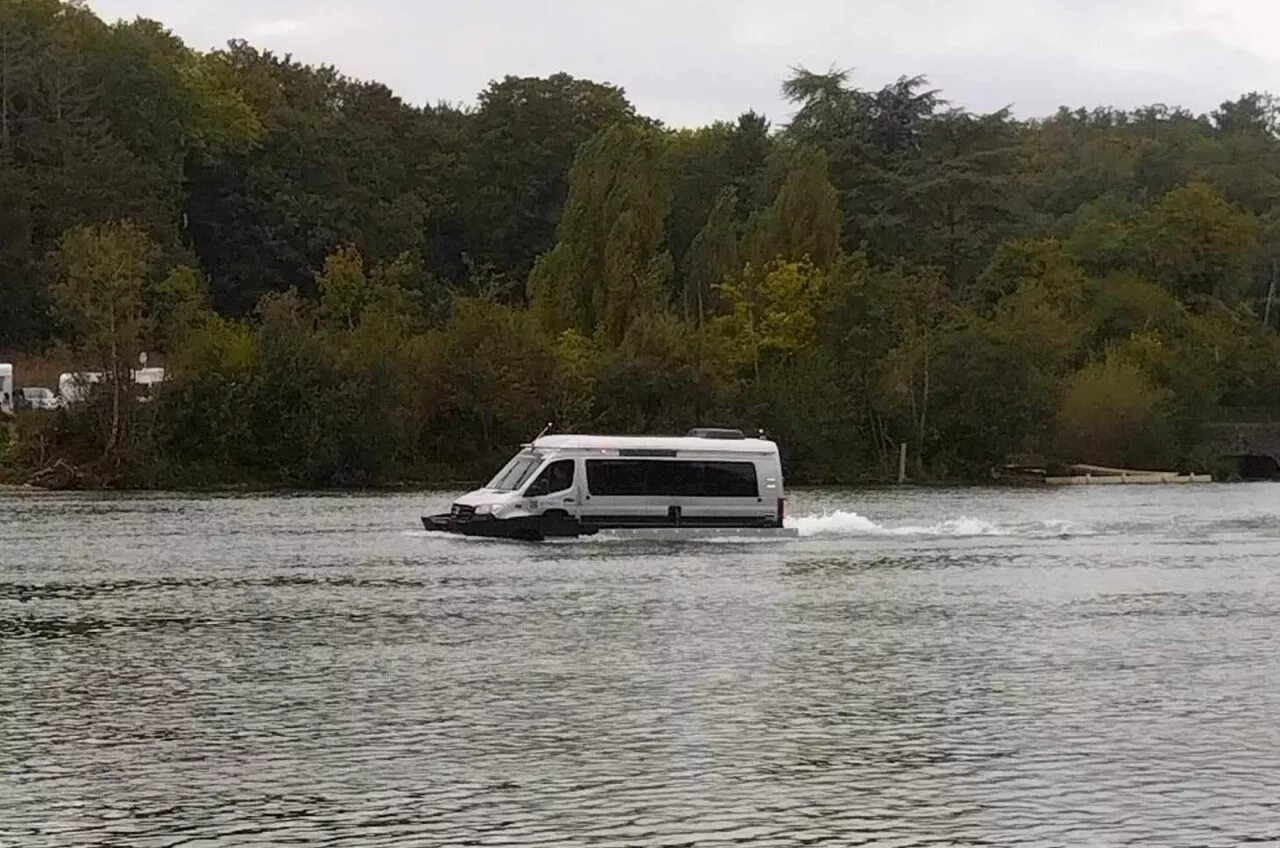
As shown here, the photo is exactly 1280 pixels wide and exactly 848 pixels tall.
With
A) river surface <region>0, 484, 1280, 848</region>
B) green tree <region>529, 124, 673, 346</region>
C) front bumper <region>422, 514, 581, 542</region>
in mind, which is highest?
green tree <region>529, 124, 673, 346</region>

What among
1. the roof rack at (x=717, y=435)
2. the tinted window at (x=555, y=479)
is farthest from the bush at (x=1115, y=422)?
the tinted window at (x=555, y=479)

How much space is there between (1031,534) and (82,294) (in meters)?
45.8

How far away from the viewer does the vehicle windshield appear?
48375 mm

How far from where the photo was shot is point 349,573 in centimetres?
4116

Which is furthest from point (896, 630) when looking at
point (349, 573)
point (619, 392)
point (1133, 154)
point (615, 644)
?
point (1133, 154)

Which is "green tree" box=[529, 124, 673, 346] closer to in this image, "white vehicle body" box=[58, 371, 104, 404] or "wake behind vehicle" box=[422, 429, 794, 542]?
"white vehicle body" box=[58, 371, 104, 404]

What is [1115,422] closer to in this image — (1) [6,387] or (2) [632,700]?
(1) [6,387]

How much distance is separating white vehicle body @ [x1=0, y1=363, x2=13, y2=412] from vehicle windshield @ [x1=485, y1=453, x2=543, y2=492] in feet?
165

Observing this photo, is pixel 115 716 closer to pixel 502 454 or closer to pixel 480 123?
pixel 502 454

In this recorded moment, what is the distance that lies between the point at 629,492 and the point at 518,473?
263 cm

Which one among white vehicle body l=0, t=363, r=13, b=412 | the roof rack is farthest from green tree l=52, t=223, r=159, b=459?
the roof rack

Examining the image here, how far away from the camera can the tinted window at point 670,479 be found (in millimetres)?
48375

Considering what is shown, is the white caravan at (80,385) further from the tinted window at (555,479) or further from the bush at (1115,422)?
the bush at (1115,422)

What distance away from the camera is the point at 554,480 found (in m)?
48.1
